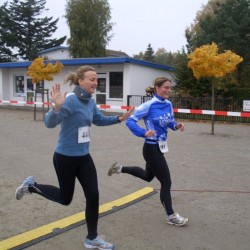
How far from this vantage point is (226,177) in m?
6.98

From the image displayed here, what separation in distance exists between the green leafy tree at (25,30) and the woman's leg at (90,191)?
55.3m

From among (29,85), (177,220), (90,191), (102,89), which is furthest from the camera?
(29,85)

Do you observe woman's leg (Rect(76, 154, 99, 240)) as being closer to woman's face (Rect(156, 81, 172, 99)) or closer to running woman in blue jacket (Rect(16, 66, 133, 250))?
running woman in blue jacket (Rect(16, 66, 133, 250))

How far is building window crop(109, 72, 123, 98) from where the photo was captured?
2353 centimetres

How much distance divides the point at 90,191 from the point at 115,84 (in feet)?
66.4

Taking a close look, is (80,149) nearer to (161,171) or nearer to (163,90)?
(161,171)

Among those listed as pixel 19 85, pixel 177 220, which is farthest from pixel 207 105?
pixel 19 85

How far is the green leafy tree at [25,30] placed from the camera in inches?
2253

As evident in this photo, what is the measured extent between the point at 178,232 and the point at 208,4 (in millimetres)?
49659

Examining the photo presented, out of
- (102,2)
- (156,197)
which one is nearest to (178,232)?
(156,197)

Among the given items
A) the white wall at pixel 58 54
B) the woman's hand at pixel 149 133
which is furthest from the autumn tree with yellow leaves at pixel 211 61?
the white wall at pixel 58 54

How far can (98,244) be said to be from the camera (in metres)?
3.80

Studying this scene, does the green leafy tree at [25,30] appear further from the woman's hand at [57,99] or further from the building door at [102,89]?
the woman's hand at [57,99]

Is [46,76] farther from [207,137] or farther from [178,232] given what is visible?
[178,232]
